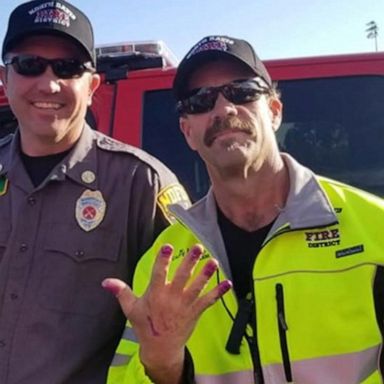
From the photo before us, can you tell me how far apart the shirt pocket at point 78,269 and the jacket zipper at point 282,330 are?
1.96 feet

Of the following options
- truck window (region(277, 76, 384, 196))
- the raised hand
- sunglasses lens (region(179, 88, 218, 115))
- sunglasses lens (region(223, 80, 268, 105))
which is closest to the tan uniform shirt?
sunglasses lens (region(179, 88, 218, 115))

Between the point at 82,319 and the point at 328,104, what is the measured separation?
1520mm

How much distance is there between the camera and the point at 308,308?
1.86m

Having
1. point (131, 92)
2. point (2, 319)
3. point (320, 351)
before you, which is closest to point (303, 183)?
point (320, 351)

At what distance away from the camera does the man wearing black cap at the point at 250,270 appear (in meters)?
1.75

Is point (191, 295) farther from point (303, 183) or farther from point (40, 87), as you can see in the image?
point (40, 87)

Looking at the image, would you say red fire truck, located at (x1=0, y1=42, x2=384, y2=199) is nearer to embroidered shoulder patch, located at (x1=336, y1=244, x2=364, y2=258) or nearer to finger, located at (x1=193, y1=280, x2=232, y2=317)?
embroidered shoulder patch, located at (x1=336, y1=244, x2=364, y2=258)

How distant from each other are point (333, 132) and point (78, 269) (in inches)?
54.8

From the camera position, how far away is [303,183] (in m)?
2.09

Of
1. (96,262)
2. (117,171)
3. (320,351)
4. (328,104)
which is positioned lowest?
(320,351)

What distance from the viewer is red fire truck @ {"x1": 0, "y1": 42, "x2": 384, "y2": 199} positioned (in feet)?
10.00

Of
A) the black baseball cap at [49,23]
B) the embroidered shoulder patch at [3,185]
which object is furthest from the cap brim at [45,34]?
the embroidered shoulder patch at [3,185]

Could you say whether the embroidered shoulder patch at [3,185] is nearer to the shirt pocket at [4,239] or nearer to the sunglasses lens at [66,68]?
the shirt pocket at [4,239]

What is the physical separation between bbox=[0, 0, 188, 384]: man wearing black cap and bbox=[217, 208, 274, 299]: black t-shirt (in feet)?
0.91
